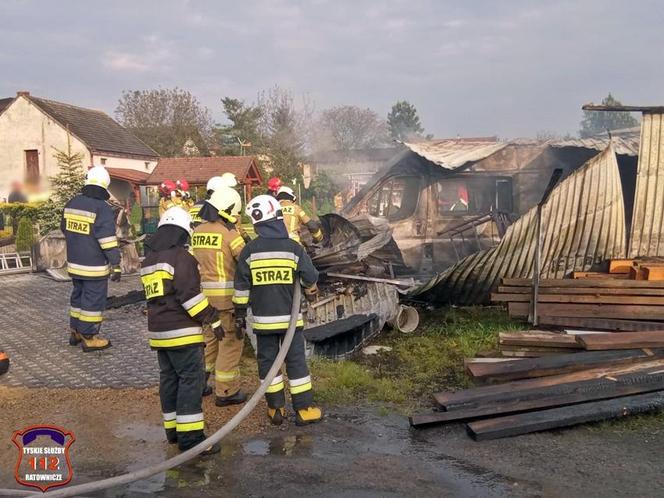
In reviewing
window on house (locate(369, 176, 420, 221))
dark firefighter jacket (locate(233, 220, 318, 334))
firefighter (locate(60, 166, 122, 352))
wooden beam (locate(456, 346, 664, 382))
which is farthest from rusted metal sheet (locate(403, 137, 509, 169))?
dark firefighter jacket (locate(233, 220, 318, 334))

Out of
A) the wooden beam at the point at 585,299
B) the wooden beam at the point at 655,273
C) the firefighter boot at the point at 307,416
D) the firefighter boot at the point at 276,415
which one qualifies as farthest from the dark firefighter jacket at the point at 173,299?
the wooden beam at the point at 655,273

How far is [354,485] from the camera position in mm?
3748

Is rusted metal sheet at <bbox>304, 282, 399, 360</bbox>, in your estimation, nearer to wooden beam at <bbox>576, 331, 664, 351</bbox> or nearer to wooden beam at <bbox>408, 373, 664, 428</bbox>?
wooden beam at <bbox>408, 373, 664, 428</bbox>

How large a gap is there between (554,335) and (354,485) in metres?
3.05

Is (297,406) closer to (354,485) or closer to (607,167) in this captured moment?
(354,485)

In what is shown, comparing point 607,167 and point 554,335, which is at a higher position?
point 607,167

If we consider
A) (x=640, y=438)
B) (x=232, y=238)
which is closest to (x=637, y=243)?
(x=640, y=438)

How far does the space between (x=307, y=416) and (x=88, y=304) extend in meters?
3.52

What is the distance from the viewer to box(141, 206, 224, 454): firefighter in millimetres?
4281

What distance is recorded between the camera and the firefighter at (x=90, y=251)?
6.99 meters

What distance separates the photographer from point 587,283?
21.3 ft

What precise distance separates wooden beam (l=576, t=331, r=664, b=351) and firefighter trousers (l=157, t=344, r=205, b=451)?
3653 mm

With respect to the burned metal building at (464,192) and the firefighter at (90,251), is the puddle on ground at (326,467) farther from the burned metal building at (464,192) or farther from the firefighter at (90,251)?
the burned metal building at (464,192)

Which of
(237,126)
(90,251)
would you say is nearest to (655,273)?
(90,251)
